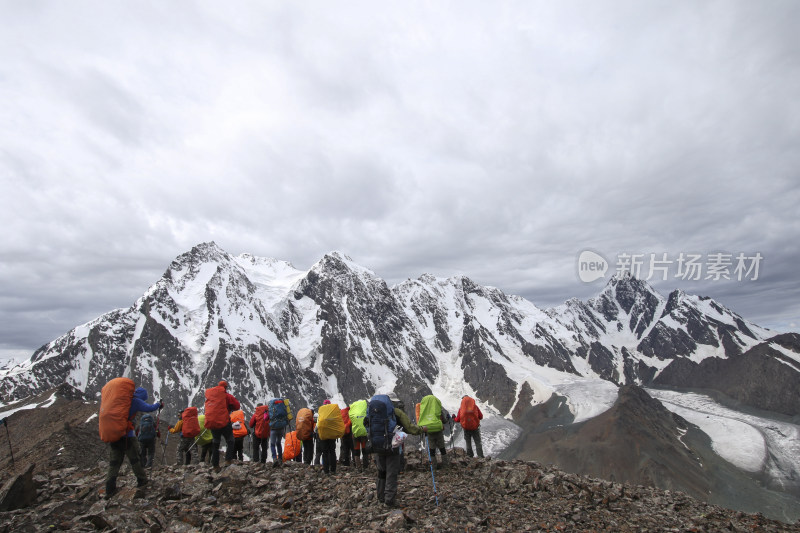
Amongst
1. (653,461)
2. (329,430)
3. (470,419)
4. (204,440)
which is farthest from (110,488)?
(653,461)

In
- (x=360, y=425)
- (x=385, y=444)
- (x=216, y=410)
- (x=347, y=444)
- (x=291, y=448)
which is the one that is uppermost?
(x=216, y=410)

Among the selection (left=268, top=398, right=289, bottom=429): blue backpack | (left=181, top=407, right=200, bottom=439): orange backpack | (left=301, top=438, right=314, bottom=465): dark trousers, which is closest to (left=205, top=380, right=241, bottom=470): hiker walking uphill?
(left=268, top=398, right=289, bottom=429): blue backpack

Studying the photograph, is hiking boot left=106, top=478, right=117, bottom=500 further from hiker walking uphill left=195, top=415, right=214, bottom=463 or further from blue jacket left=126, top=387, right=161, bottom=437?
hiker walking uphill left=195, top=415, right=214, bottom=463

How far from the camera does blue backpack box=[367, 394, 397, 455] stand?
40.7 ft

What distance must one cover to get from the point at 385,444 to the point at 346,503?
2123 millimetres

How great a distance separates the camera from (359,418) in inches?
696

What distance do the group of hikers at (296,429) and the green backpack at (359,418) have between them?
0.15 feet

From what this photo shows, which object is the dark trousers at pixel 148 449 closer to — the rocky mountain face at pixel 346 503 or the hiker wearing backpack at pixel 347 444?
the rocky mountain face at pixel 346 503

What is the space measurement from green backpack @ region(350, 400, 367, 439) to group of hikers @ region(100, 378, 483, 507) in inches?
1.7

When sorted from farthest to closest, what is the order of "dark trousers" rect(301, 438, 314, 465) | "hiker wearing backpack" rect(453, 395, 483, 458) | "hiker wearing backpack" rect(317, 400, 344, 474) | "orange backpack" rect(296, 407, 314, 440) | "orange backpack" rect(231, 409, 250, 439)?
"orange backpack" rect(231, 409, 250, 439) → "hiker wearing backpack" rect(453, 395, 483, 458) → "dark trousers" rect(301, 438, 314, 465) → "orange backpack" rect(296, 407, 314, 440) → "hiker wearing backpack" rect(317, 400, 344, 474)

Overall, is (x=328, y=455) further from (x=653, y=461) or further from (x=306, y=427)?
(x=653, y=461)

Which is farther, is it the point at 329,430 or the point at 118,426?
the point at 329,430

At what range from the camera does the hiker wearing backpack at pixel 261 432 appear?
2131cm

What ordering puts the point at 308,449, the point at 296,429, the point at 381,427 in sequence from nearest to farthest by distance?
the point at 381,427 < the point at 296,429 < the point at 308,449
